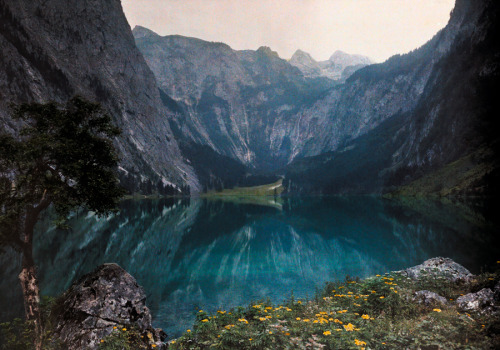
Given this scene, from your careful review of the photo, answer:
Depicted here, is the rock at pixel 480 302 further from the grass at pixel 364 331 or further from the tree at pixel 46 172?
the tree at pixel 46 172

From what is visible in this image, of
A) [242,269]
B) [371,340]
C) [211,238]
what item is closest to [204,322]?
[371,340]

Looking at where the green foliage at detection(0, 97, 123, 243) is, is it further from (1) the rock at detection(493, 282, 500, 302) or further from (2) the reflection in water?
(1) the rock at detection(493, 282, 500, 302)

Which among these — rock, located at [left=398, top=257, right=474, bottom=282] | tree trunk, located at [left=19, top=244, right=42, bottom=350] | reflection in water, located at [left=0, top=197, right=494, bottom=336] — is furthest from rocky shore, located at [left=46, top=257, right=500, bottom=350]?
reflection in water, located at [left=0, top=197, right=494, bottom=336]

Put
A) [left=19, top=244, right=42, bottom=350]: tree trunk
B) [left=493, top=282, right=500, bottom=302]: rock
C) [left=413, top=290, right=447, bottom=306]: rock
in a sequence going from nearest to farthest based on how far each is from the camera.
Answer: [left=493, top=282, right=500, bottom=302]: rock < [left=19, top=244, right=42, bottom=350]: tree trunk < [left=413, top=290, right=447, bottom=306]: rock

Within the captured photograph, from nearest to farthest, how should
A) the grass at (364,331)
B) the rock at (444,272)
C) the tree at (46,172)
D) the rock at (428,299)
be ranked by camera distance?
1. the grass at (364,331)
2. the tree at (46,172)
3. the rock at (428,299)
4. the rock at (444,272)

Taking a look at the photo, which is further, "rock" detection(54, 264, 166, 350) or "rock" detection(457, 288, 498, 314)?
"rock" detection(54, 264, 166, 350)

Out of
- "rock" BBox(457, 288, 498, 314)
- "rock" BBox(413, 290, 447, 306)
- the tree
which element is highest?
the tree

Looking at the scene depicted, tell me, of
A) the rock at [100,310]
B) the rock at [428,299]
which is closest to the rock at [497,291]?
the rock at [428,299]
